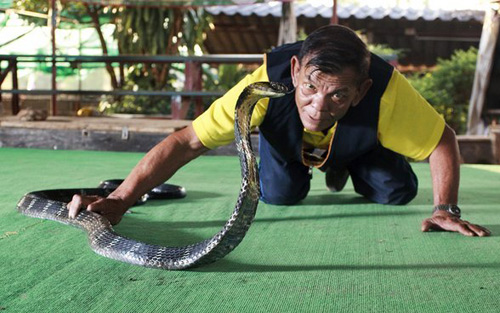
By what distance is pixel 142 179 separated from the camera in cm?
222

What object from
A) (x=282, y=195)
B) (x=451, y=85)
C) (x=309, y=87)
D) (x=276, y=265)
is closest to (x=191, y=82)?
(x=282, y=195)

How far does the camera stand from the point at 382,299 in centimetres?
154

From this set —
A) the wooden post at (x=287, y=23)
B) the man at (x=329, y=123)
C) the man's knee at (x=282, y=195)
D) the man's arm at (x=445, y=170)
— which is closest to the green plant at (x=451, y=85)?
the wooden post at (x=287, y=23)

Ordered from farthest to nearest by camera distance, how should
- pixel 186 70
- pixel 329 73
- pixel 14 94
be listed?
pixel 14 94
pixel 186 70
pixel 329 73

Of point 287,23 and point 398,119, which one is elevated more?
point 287,23

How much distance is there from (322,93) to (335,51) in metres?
0.13

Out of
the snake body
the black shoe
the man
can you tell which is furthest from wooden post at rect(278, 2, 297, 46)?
the snake body

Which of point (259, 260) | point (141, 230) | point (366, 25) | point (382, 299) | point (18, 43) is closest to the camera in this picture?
point (382, 299)

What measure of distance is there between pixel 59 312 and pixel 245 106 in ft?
2.02

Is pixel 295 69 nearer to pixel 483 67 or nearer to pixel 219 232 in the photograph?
pixel 219 232

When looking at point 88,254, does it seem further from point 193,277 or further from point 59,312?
point 59,312

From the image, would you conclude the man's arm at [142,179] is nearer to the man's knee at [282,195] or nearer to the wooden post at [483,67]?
the man's knee at [282,195]

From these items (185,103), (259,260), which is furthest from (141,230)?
(185,103)

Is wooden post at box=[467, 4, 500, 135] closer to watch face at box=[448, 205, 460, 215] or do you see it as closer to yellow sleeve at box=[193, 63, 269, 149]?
watch face at box=[448, 205, 460, 215]
